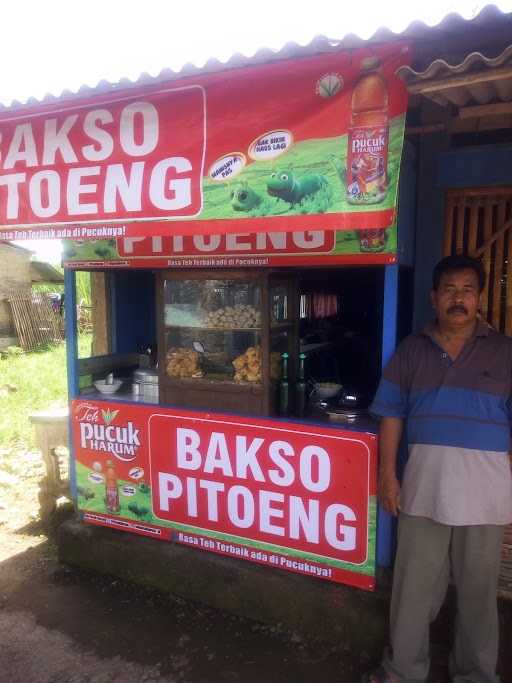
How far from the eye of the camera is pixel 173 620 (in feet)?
10.9

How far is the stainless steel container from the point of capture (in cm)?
384

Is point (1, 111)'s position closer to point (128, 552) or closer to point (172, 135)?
Result: point (172, 135)

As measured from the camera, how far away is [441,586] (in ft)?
8.67

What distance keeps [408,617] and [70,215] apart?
9.10 feet

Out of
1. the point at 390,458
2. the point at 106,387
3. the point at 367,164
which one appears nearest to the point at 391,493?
the point at 390,458

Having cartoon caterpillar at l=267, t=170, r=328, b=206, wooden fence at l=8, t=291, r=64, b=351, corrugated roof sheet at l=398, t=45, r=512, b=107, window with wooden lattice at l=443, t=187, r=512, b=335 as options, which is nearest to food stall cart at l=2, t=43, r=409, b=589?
cartoon caterpillar at l=267, t=170, r=328, b=206

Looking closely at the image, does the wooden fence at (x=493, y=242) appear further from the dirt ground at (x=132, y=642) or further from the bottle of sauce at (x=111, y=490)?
the bottle of sauce at (x=111, y=490)

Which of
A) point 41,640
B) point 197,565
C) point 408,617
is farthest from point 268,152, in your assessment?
point 41,640

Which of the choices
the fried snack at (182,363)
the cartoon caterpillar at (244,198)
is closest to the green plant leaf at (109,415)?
the fried snack at (182,363)

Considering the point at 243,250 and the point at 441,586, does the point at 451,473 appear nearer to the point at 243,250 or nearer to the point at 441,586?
the point at 441,586

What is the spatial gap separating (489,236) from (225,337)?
179 cm

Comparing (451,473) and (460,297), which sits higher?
(460,297)

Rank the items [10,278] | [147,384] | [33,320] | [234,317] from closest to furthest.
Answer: [234,317], [147,384], [33,320], [10,278]

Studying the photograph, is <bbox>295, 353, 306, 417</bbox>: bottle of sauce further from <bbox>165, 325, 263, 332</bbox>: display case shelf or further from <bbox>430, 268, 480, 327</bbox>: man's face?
<bbox>430, 268, 480, 327</bbox>: man's face
